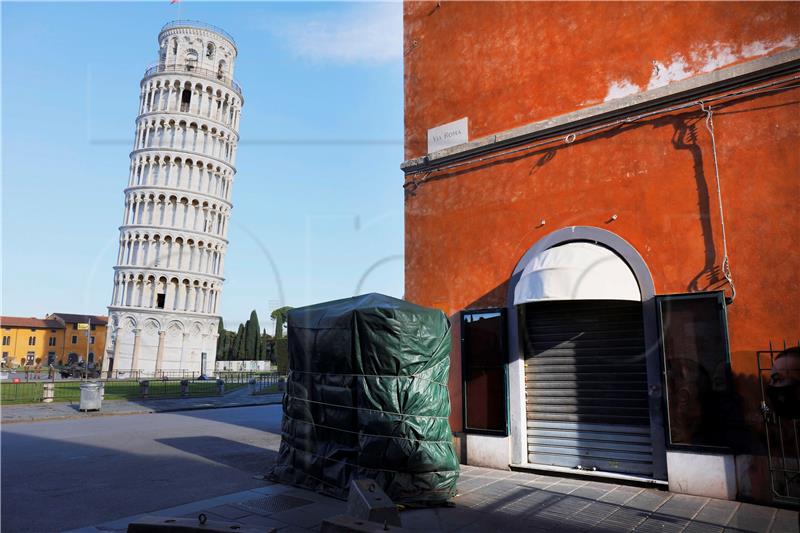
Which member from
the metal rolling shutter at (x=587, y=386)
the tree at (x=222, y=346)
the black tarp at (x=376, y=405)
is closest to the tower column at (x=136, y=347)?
the tree at (x=222, y=346)

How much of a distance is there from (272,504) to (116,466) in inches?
180

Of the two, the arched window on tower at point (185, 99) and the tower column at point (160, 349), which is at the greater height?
the arched window on tower at point (185, 99)

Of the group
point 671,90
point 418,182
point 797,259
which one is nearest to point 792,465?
point 797,259

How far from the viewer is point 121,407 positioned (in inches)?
840

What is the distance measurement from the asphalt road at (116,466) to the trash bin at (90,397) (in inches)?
91.3

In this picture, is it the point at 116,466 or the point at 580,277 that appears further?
the point at 116,466

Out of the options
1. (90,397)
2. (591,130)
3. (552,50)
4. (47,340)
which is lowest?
(90,397)

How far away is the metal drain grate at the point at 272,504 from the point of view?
6633 millimetres

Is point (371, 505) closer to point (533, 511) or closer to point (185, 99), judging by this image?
point (533, 511)

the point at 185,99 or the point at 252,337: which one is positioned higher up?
the point at 185,99

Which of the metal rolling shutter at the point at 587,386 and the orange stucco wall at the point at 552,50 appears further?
the metal rolling shutter at the point at 587,386

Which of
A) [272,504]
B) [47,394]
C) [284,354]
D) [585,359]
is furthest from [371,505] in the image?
[284,354]

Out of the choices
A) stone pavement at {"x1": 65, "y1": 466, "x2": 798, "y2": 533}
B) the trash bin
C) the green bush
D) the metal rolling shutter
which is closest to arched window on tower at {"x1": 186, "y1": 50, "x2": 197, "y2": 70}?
the green bush

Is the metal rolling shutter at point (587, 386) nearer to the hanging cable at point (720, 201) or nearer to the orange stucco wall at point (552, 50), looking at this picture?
the hanging cable at point (720, 201)
